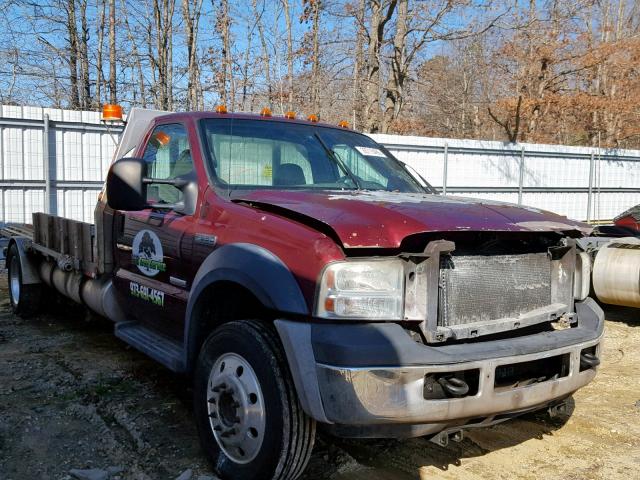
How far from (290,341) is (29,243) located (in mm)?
5133

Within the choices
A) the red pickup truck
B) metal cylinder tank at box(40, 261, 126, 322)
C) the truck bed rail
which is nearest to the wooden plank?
the truck bed rail

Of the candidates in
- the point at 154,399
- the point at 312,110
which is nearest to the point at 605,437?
the point at 154,399

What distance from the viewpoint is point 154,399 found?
4344 millimetres

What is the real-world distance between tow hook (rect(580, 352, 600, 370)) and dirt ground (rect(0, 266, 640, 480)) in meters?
0.66

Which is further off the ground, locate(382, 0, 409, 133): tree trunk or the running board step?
locate(382, 0, 409, 133): tree trunk

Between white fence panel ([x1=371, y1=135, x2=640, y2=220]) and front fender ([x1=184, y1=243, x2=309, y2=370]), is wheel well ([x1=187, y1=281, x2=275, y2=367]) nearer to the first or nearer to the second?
front fender ([x1=184, y1=243, x2=309, y2=370])

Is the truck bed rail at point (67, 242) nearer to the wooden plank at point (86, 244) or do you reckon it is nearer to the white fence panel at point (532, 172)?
the wooden plank at point (86, 244)

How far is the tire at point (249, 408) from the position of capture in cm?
272

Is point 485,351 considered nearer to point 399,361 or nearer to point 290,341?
point 399,361

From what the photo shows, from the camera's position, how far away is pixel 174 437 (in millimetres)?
3707

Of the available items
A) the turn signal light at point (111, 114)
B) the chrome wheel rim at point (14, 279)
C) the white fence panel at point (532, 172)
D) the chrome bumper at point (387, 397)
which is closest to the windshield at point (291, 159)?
the chrome bumper at point (387, 397)

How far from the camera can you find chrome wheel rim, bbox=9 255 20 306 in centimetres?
684

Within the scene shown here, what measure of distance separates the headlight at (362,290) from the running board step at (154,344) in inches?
52.4

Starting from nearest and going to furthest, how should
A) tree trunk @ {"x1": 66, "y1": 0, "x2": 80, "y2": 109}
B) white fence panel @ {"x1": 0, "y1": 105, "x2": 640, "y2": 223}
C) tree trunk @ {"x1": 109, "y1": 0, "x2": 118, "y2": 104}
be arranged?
white fence panel @ {"x1": 0, "y1": 105, "x2": 640, "y2": 223} < tree trunk @ {"x1": 109, "y1": 0, "x2": 118, "y2": 104} < tree trunk @ {"x1": 66, "y1": 0, "x2": 80, "y2": 109}
